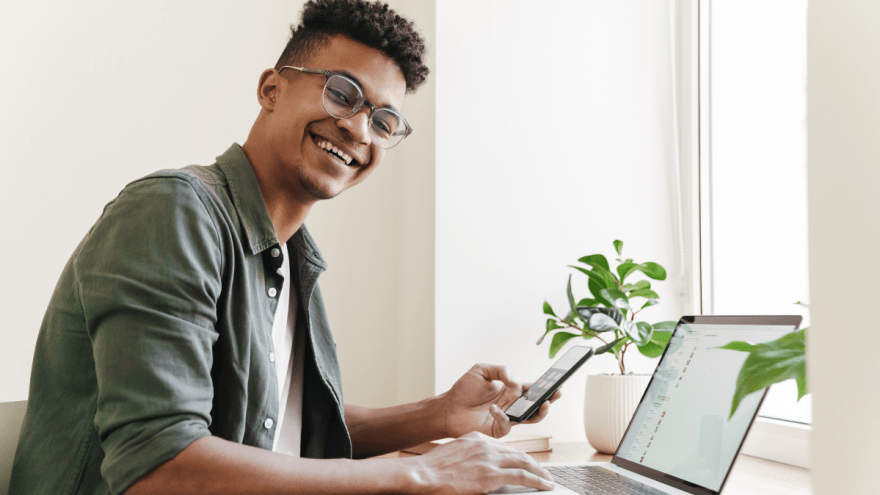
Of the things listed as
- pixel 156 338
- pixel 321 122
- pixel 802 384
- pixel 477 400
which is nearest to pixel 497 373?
pixel 477 400

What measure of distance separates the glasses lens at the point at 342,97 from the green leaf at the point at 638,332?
28.1 inches

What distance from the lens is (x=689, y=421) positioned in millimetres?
Result: 863

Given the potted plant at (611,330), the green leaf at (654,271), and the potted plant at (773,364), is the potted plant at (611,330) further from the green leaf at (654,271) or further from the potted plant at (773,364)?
the potted plant at (773,364)

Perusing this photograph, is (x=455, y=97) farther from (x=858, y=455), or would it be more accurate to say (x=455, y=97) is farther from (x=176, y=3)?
(x=858, y=455)

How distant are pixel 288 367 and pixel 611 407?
675 mm

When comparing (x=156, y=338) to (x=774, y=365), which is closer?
(x=774, y=365)

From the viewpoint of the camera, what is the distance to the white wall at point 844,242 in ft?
1.04

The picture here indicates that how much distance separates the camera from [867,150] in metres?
0.32

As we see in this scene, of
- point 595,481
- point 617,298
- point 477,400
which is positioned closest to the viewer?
point 595,481

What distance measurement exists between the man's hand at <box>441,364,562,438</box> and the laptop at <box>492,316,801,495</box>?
0.22 metres

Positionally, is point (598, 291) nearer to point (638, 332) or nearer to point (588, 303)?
point (588, 303)

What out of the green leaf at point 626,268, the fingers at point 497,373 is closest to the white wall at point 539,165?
the green leaf at point 626,268

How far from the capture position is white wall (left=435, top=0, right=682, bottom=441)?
4.99ft

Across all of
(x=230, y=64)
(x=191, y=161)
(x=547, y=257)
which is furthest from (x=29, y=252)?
(x=547, y=257)
